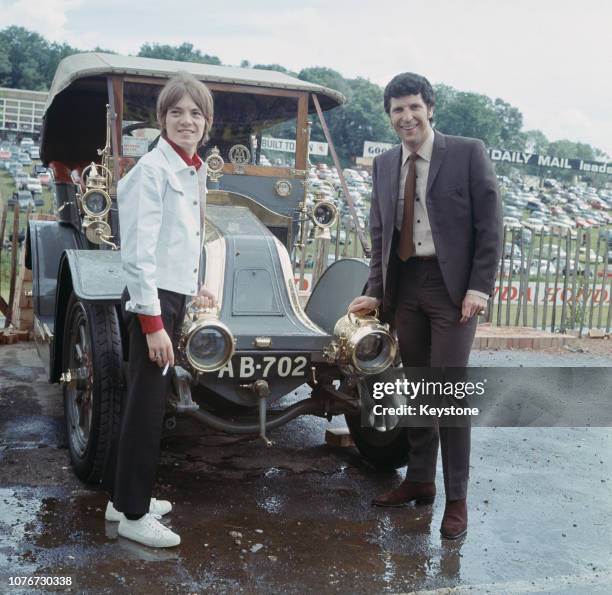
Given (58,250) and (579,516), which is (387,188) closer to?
(579,516)

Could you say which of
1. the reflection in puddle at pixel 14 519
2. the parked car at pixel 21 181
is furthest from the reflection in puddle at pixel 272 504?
the parked car at pixel 21 181

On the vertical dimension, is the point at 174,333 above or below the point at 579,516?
above

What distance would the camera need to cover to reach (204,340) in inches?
160

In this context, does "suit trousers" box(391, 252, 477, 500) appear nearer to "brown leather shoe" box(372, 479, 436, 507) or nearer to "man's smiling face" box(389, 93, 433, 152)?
"brown leather shoe" box(372, 479, 436, 507)

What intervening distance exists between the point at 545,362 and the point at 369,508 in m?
5.35

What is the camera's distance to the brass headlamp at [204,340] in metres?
4.02

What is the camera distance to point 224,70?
650 cm

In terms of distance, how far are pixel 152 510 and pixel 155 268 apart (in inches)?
50.4

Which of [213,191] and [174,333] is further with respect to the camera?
[213,191]

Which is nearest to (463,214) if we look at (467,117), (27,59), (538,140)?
(27,59)

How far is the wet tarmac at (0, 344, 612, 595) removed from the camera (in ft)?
12.0

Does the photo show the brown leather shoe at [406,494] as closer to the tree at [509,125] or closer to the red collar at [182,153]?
the red collar at [182,153]

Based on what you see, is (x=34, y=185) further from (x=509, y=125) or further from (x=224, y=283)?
(x=509, y=125)

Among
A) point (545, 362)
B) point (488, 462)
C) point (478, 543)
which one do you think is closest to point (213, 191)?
point (488, 462)
